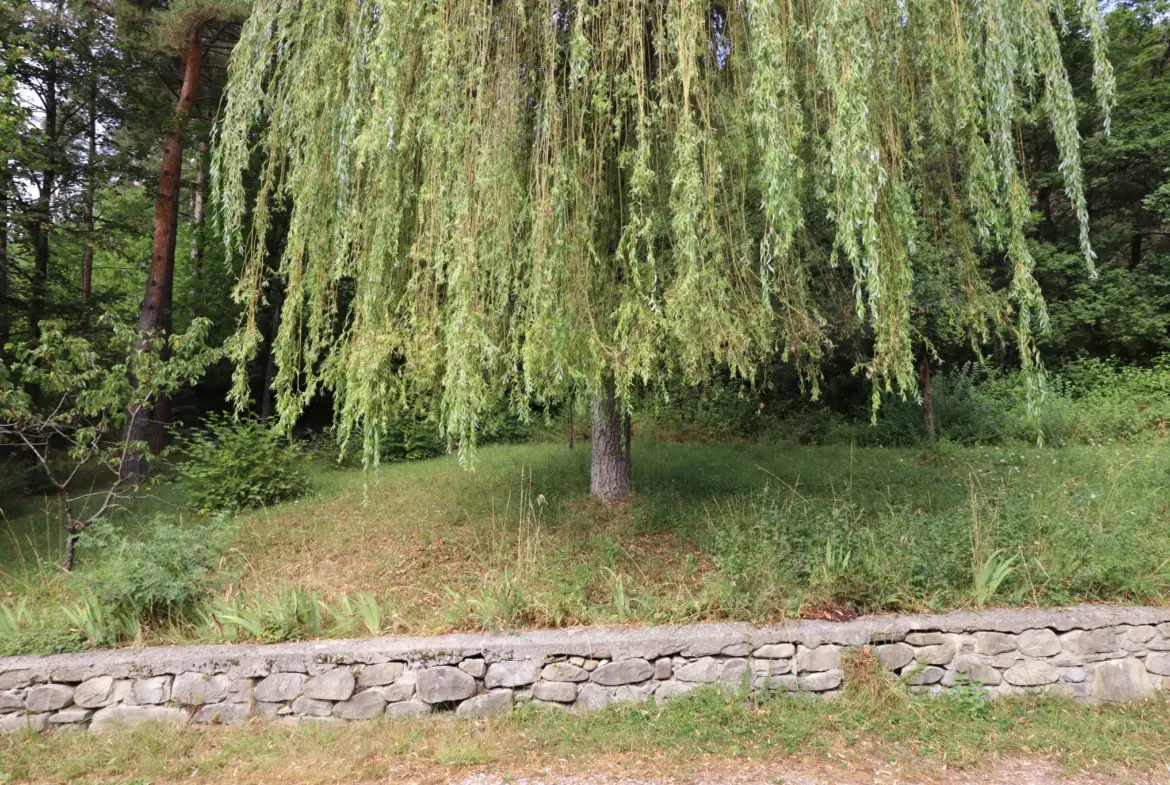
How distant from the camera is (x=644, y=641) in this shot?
3.33 metres

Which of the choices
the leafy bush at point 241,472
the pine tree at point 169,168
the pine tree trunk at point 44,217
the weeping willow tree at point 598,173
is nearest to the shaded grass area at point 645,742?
the weeping willow tree at point 598,173

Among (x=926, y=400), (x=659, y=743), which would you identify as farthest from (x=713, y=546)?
(x=926, y=400)

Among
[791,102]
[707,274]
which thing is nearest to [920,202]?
[791,102]

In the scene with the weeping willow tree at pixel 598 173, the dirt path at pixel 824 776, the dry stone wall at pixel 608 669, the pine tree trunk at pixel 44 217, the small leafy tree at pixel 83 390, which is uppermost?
the pine tree trunk at pixel 44 217

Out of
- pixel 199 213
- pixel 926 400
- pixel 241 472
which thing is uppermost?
pixel 199 213

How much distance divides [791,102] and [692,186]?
1004 millimetres

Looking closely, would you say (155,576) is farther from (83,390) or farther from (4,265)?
(4,265)

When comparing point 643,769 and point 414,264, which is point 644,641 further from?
point 414,264

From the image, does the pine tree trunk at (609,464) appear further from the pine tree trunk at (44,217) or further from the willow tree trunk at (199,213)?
the pine tree trunk at (44,217)

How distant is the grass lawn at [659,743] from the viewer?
2.84 m

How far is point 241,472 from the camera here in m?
7.11

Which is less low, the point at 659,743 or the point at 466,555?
the point at 466,555

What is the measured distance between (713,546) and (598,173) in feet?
9.40

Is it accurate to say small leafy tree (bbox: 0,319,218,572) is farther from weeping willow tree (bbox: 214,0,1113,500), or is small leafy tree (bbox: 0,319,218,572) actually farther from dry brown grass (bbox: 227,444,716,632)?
weeping willow tree (bbox: 214,0,1113,500)
